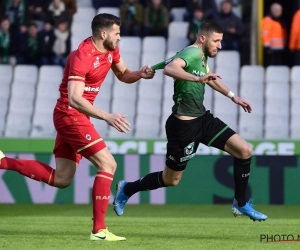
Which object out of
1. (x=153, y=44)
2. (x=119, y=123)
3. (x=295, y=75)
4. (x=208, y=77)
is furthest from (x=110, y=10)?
(x=119, y=123)

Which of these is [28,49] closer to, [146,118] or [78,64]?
[146,118]

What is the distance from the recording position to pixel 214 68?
1642 cm

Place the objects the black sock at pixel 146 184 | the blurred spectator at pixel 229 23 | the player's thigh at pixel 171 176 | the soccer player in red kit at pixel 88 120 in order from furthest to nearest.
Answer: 1. the blurred spectator at pixel 229 23
2. the black sock at pixel 146 184
3. the player's thigh at pixel 171 176
4. the soccer player in red kit at pixel 88 120

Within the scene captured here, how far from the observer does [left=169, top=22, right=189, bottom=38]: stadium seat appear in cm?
1702

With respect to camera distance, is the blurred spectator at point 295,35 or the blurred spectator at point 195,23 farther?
the blurred spectator at point 195,23

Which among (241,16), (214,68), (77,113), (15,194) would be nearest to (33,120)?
(15,194)

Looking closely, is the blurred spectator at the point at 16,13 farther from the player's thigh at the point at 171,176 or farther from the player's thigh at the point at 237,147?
the player's thigh at the point at 237,147

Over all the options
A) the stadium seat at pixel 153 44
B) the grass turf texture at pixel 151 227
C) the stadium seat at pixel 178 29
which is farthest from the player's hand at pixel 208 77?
the stadium seat at pixel 178 29

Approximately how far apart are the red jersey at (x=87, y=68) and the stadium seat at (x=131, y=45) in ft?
Result: 25.5

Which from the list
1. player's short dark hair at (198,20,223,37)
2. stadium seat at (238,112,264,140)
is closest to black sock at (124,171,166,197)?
player's short dark hair at (198,20,223,37)

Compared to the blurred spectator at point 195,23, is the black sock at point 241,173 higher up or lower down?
lower down

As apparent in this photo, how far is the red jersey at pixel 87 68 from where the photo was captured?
8.38 m

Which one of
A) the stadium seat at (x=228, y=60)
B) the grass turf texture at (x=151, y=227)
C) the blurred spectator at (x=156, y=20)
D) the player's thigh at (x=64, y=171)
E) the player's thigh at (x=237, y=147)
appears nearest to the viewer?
the grass turf texture at (x=151, y=227)

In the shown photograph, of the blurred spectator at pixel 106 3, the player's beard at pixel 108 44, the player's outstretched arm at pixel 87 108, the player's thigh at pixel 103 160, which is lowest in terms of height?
the player's thigh at pixel 103 160
